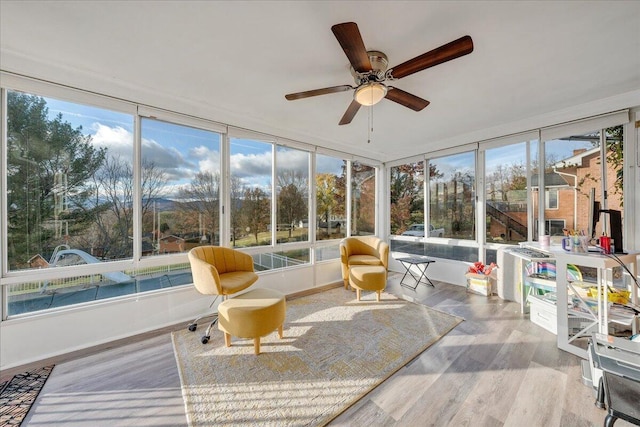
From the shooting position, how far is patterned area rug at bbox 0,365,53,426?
1.56 meters

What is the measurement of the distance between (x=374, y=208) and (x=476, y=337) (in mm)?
3370

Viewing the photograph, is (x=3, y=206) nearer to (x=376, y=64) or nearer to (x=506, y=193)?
(x=376, y=64)

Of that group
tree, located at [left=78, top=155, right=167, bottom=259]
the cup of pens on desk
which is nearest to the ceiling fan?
the cup of pens on desk

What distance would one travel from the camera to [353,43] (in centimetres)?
148

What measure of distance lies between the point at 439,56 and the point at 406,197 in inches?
150

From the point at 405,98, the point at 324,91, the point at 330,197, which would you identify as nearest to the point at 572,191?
the point at 405,98

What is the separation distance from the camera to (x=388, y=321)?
9.31 feet

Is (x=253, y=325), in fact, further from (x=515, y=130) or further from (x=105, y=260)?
(x=515, y=130)

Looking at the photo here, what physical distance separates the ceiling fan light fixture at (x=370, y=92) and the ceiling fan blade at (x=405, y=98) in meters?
0.07

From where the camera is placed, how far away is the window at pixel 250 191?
11.2 ft

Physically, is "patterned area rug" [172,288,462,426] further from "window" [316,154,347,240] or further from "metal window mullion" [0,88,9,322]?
"window" [316,154,347,240]

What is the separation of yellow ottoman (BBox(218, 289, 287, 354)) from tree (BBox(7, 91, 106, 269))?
5.82 feet

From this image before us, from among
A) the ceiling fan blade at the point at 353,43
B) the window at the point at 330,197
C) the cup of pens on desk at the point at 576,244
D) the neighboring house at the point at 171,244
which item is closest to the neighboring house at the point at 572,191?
the cup of pens on desk at the point at 576,244

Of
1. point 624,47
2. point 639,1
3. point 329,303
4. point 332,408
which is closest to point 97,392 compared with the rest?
point 332,408
